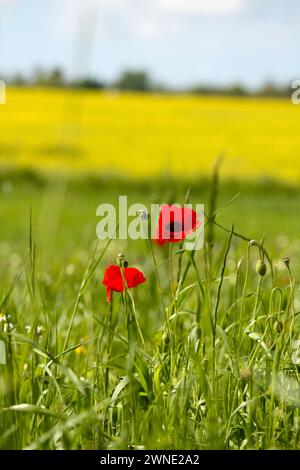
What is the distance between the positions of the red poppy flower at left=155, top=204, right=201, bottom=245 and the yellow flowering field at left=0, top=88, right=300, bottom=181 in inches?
438

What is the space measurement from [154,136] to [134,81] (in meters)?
23.9

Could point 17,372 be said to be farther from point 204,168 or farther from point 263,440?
point 204,168

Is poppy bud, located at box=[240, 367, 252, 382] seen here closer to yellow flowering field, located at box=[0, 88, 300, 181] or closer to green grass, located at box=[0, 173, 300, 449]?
green grass, located at box=[0, 173, 300, 449]

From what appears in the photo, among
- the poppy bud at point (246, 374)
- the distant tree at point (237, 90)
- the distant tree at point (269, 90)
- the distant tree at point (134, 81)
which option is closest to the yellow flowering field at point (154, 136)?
the distant tree at point (269, 90)

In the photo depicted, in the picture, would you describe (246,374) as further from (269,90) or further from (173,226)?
(269,90)

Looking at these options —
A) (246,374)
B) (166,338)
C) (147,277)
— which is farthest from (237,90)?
(246,374)

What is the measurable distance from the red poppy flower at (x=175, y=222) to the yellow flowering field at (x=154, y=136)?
11123mm

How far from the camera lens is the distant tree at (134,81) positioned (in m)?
42.8

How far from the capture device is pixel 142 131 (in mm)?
21875

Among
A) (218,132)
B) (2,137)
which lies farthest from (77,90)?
(218,132)

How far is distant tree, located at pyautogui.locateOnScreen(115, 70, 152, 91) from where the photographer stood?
42.8 metres

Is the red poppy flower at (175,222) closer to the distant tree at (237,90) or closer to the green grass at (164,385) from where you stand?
the green grass at (164,385)

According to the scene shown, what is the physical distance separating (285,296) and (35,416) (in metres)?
0.60

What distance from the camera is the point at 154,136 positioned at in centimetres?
2123
